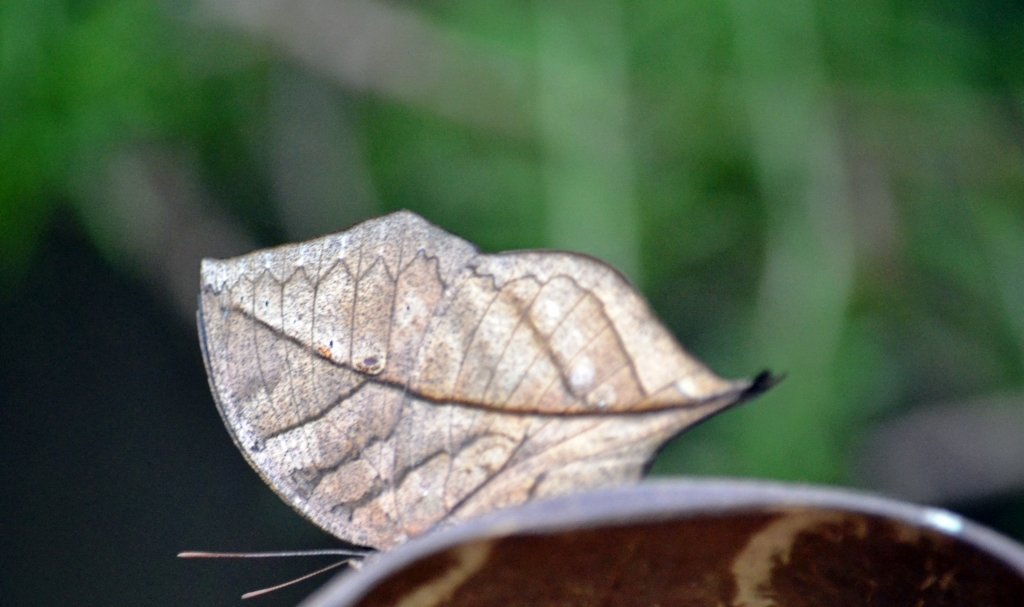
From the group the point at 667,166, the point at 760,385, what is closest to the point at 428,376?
the point at 760,385

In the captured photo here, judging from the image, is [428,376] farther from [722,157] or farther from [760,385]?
[722,157]

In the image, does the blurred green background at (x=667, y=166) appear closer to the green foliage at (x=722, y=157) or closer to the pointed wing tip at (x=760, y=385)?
the green foliage at (x=722, y=157)

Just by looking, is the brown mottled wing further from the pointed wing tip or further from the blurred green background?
the blurred green background

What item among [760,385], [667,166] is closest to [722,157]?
[667,166]

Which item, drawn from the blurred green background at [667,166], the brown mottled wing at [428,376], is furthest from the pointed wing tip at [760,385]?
the blurred green background at [667,166]

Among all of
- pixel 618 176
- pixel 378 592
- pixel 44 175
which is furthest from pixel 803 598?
pixel 44 175

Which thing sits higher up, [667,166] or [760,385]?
[667,166]

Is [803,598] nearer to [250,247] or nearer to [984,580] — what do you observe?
[984,580]

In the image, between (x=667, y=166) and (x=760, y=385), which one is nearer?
(x=760, y=385)
